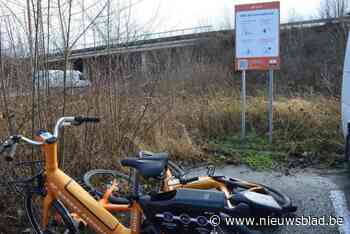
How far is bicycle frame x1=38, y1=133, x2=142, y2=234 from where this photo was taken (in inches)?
107

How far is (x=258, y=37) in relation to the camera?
716 cm

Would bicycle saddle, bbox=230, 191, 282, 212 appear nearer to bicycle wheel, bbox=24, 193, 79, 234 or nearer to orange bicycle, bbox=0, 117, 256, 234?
orange bicycle, bbox=0, 117, 256, 234

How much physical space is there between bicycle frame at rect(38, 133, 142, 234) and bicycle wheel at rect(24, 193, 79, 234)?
0.05 meters

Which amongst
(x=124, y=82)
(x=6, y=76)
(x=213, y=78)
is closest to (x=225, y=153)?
(x=124, y=82)

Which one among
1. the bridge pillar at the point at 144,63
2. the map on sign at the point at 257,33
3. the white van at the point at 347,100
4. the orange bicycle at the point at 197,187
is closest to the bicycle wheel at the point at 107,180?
the orange bicycle at the point at 197,187

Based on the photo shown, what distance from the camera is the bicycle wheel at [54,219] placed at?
111 inches

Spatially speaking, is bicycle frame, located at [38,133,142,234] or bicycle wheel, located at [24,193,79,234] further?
bicycle wheel, located at [24,193,79,234]

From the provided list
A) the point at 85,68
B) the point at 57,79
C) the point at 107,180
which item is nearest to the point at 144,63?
the point at 85,68

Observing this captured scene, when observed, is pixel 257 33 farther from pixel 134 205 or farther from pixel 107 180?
A: pixel 134 205

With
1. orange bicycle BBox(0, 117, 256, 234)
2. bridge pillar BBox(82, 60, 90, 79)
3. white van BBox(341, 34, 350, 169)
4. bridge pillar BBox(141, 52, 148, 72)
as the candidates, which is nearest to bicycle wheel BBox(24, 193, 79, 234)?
orange bicycle BBox(0, 117, 256, 234)

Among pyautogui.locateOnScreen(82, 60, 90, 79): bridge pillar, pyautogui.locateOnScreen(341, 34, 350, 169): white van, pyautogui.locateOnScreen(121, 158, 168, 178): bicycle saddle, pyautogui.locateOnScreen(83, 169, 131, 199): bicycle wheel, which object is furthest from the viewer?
pyautogui.locateOnScreen(82, 60, 90, 79): bridge pillar

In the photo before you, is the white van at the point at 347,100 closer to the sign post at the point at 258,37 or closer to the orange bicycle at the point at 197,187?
the orange bicycle at the point at 197,187

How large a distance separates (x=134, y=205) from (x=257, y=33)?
533 cm

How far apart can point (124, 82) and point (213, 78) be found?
6.94m
